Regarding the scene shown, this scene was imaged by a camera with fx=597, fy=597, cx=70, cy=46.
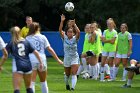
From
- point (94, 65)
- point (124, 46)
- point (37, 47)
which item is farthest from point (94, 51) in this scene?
point (37, 47)

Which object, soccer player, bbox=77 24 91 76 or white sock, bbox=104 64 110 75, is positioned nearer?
white sock, bbox=104 64 110 75

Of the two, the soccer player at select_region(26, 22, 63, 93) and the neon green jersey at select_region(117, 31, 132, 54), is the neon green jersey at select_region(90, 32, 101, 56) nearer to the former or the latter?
the neon green jersey at select_region(117, 31, 132, 54)

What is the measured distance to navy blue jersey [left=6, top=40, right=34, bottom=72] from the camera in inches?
583

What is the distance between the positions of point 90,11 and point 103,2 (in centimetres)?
170

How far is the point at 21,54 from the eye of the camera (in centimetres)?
1484

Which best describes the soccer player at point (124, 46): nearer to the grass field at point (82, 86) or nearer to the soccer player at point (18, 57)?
the grass field at point (82, 86)

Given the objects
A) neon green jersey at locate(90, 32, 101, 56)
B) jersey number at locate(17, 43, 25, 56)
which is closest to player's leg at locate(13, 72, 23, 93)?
jersey number at locate(17, 43, 25, 56)

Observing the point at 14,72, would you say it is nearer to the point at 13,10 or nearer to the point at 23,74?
the point at 23,74

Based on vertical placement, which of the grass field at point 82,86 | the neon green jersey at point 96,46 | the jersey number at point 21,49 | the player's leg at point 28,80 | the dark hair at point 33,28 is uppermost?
the dark hair at point 33,28

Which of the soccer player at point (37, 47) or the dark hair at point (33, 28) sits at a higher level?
the dark hair at point (33, 28)

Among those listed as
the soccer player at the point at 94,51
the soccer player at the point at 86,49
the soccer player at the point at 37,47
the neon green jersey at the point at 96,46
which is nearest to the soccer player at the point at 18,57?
the soccer player at the point at 37,47

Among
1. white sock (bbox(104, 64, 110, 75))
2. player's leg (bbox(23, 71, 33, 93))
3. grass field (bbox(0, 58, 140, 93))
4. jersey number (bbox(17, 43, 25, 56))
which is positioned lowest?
grass field (bbox(0, 58, 140, 93))

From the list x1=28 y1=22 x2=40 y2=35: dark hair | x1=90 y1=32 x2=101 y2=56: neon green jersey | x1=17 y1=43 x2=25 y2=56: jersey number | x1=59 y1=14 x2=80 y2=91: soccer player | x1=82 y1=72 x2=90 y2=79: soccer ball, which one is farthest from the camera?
x1=82 y1=72 x2=90 y2=79: soccer ball

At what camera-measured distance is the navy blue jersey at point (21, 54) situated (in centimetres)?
1481
